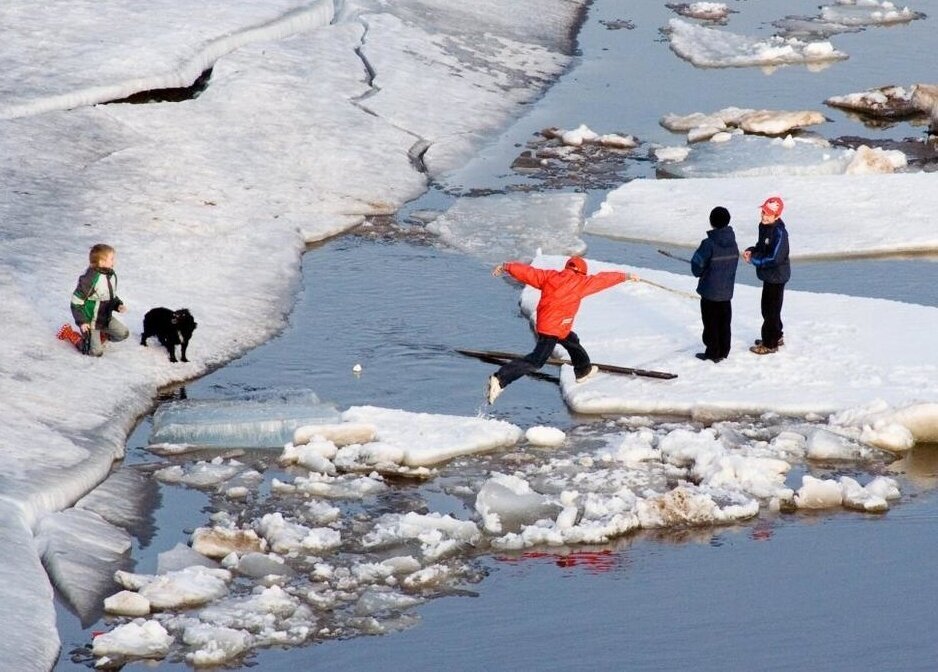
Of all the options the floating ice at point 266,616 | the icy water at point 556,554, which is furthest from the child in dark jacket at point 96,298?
the floating ice at point 266,616

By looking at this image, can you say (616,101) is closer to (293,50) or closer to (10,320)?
(293,50)

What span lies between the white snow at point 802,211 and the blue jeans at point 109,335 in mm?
5972

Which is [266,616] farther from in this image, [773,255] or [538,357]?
[773,255]

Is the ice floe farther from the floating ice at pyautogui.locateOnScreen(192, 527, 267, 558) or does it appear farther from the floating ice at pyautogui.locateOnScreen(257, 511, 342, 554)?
the floating ice at pyautogui.locateOnScreen(192, 527, 267, 558)

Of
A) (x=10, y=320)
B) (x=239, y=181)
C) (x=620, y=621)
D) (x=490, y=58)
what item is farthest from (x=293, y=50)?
(x=620, y=621)

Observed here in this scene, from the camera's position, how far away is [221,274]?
14.8 m

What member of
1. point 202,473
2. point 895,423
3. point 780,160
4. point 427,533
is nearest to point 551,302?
point 895,423

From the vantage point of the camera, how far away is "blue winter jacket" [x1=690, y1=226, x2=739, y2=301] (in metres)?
12.4

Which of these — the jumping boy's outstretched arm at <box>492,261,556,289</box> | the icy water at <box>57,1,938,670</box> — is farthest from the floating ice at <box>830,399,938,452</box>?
the jumping boy's outstretched arm at <box>492,261,556,289</box>

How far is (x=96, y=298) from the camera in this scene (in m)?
12.3

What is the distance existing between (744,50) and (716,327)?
1501 centimetres

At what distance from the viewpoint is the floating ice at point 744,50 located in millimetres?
26047

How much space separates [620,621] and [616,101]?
15478mm

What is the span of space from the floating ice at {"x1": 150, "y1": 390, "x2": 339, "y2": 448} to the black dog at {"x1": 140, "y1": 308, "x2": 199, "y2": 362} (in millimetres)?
959
